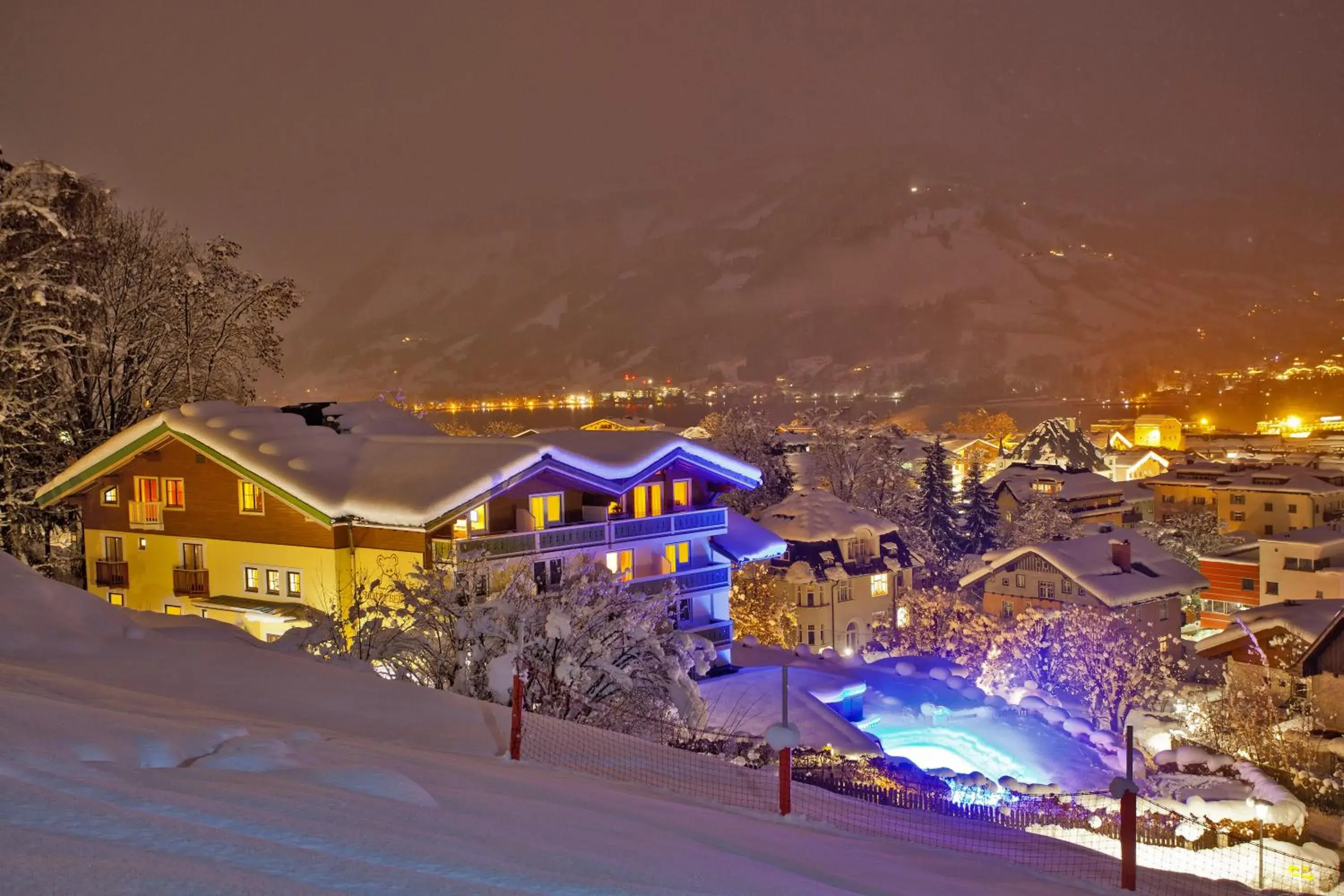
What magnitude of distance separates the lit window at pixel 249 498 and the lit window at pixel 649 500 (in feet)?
31.8

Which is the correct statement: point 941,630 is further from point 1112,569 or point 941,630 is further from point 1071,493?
point 1071,493

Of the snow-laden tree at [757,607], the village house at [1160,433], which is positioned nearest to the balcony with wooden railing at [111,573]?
the snow-laden tree at [757,607]

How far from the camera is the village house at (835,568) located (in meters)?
51.1

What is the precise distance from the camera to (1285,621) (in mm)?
36156

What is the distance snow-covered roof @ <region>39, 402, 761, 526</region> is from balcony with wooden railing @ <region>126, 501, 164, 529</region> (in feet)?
3.98

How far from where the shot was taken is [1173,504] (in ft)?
267

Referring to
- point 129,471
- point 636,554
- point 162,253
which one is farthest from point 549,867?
point 162,253

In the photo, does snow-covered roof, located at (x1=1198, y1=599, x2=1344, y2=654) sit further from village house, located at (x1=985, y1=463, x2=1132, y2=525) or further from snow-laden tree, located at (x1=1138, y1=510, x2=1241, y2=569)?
village house, located at (x1=985, y1=463, x2=1132, y2=525)

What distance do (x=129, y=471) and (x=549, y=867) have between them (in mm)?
25656

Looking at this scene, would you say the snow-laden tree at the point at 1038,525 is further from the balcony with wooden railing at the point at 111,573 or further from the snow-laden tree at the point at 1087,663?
the balcony with wooden railing at the point at 111,573

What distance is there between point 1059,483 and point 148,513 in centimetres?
6684

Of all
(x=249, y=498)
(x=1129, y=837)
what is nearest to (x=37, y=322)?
(x=249, y=498)

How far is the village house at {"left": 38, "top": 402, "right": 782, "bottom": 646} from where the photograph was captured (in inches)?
945

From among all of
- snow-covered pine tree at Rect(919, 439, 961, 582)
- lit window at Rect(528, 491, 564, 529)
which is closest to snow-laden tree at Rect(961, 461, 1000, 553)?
snow-covered pine tree at Rect(919, 439, 961, 582)
